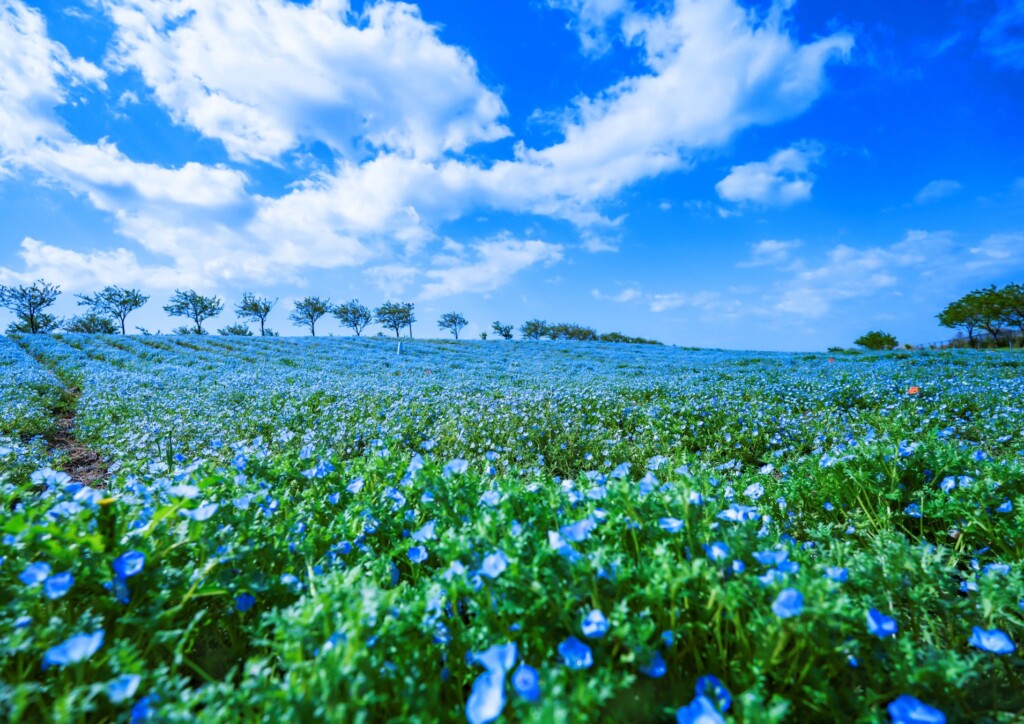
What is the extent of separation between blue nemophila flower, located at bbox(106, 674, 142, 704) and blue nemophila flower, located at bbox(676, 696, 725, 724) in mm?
1498

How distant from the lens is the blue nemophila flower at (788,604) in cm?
146

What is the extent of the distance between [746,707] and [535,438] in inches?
217

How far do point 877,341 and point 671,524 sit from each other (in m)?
55.8

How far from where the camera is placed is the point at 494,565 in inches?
65.1

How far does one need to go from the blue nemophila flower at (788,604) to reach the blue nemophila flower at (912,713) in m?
0.30

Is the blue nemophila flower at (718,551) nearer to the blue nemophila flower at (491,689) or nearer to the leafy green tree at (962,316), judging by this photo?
the blue nemophila flower at (491,689)

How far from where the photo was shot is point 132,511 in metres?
2.29

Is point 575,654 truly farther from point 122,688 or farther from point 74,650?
point 74,650

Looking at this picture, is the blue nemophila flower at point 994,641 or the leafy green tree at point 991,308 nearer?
the blue nemophila flower at point 994,641

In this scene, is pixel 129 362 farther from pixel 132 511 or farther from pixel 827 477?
pixel 827 477

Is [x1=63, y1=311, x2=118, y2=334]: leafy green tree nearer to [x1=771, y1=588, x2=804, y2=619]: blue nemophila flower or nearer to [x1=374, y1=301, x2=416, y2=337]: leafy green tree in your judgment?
[x1=374, y1=301, x2=416, y2=337]: leafy green tree

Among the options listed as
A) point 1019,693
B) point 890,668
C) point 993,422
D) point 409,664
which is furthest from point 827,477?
point 993,422

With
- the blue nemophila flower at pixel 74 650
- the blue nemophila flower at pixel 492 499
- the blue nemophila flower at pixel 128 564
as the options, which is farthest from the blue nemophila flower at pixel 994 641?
the blue nemophila flower at pixel 128 564

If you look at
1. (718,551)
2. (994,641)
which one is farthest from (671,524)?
(994,641)
